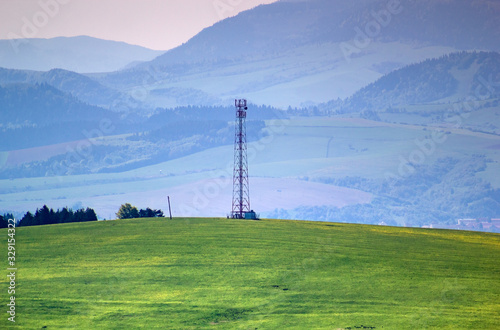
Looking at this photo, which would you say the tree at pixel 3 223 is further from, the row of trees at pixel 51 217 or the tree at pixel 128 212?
the tree at pixel 128 212

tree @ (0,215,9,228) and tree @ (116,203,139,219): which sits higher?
tree @ (116,203,139,219)

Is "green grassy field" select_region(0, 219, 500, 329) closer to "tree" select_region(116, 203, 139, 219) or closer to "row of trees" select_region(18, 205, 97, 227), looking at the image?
"row of trees" select_region(18, 205, 97, 227)

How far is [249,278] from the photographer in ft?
239

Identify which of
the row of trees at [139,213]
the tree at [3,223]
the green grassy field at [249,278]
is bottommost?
the green grassy field at [249,278]

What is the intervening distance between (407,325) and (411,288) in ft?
37.6

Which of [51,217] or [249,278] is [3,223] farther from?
[249,278]

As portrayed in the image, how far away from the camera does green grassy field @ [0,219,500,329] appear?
202 ft

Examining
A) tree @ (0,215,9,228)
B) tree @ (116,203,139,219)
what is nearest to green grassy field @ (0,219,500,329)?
tree @ (0,215,9,228)

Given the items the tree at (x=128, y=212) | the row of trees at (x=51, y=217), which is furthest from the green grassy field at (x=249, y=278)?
the tree at (x=128, y=212)

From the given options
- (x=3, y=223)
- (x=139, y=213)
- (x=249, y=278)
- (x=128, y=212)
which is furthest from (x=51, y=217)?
(x=249, y=278)

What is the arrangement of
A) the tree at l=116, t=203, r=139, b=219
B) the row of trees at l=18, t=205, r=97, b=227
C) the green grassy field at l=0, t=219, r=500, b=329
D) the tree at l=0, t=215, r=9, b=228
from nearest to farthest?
1. the green grassy field at l=0, t=219, r=500, b=329
2. the tree at l=0, t=215, r=9, b=228
3. the row of trees at l=18, t=205, r=97, b=227
4. the tree at l=116, t=203, r=139, b=219

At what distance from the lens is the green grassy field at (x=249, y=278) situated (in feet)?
202

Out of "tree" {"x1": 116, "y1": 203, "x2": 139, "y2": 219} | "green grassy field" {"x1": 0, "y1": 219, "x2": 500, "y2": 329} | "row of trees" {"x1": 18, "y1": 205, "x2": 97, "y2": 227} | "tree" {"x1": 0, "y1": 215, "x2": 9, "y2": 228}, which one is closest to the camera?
"green grassy field" {"x1": 0, "y1": 219, "x2": 500, "y2": 329}

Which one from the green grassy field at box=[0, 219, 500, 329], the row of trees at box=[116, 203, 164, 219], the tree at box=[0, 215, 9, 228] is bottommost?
the green grassy field at box=[0, 219, 500, 329]
